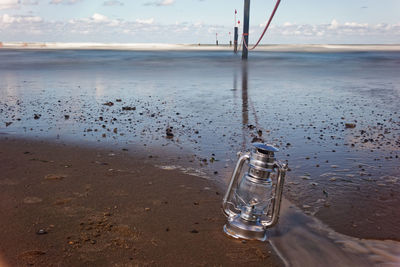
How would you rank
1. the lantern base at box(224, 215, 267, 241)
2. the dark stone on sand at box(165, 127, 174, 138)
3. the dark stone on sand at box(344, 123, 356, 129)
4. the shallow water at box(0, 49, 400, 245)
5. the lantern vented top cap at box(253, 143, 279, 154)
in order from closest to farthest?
the lantern vented top cap at box(253, 143, 279, 154)
the lantern base at box(224, 215, 267, 241)
the shallow water at box(0, 49, 400, 245)
the dark stone on sand at box(165, 127, 174, 138)
the dark stone on sand at box(344, 123, 356, 129)

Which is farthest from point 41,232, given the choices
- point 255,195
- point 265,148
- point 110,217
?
point 265,148

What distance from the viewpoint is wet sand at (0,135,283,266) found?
12.2 feet

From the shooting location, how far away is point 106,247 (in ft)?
12.5

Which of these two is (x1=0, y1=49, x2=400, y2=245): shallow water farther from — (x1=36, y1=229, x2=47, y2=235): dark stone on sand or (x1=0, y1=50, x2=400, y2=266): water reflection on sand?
(x1=36, y1=229, x2=47, y2=235): dark stone on sand

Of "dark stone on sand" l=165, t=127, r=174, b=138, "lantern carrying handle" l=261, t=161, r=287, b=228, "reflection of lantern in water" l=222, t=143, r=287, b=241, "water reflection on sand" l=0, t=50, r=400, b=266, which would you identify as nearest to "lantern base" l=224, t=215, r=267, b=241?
"reflection of lantern in water" l=222, t=143, r=287, b=241

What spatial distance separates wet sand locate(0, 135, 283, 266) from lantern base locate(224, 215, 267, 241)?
0.07 meters

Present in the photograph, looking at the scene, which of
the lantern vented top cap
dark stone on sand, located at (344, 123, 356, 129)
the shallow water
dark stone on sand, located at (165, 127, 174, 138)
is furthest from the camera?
dark stone on sand, located at (344, 123, 356, 129)

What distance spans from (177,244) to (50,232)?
1.45 meters

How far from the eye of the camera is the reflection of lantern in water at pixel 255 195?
3.73m

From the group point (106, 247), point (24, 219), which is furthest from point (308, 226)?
point (24, 219)

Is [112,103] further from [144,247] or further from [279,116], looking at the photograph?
[144,247]

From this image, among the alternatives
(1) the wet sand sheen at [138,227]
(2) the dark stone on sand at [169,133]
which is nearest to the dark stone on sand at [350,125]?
(2) the dark stone on sand at [169,133]

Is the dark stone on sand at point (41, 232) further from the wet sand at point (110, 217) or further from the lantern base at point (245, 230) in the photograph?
the lantern base at point (245, 230)

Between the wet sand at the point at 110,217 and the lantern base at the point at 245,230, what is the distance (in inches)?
3.0
